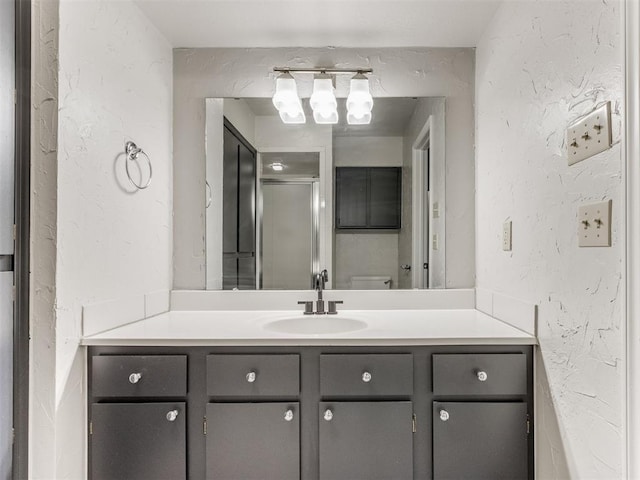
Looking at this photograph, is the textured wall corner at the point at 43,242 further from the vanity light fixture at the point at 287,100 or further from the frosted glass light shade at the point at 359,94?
the frosted glass light shade at the point at 359,94

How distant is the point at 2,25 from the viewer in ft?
3.43

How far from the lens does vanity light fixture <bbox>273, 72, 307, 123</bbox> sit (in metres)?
1.76

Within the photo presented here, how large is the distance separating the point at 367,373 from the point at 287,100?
1.29m

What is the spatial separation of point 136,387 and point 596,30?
1.71 meters

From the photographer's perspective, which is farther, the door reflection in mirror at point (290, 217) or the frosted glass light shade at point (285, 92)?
the door reflection in mirror at point (290, 217)

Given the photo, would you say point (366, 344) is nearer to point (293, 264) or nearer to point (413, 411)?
point (413, 411)

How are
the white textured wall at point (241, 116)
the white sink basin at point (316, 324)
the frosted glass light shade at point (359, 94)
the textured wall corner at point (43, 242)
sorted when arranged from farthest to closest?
the white textured wall at point (241, 116), the frosted glass light shade at point (359, 94), the white sink basin at point (316, 324), the textured wall corner at point (43, 242)

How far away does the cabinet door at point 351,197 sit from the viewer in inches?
73.0

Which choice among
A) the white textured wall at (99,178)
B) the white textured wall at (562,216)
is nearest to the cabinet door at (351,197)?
the white textured wall at (562,216)

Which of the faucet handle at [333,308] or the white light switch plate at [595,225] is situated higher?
the white light switch plate at [595,225]

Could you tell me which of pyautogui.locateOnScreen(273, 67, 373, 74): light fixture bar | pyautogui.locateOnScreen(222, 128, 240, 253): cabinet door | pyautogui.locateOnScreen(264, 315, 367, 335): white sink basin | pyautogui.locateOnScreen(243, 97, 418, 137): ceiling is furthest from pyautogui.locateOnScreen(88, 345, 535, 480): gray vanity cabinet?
pyautogui.locateOnScreen(273, 67, 373, 74): light fixture bar

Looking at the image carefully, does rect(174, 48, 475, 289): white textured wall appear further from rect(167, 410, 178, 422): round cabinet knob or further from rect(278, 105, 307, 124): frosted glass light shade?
rect(167, 410, 178, 422): round cabinet knob

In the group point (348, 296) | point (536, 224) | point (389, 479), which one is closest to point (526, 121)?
point (536, 224)

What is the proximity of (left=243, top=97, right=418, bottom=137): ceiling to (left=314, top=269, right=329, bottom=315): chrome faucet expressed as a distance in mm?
713
